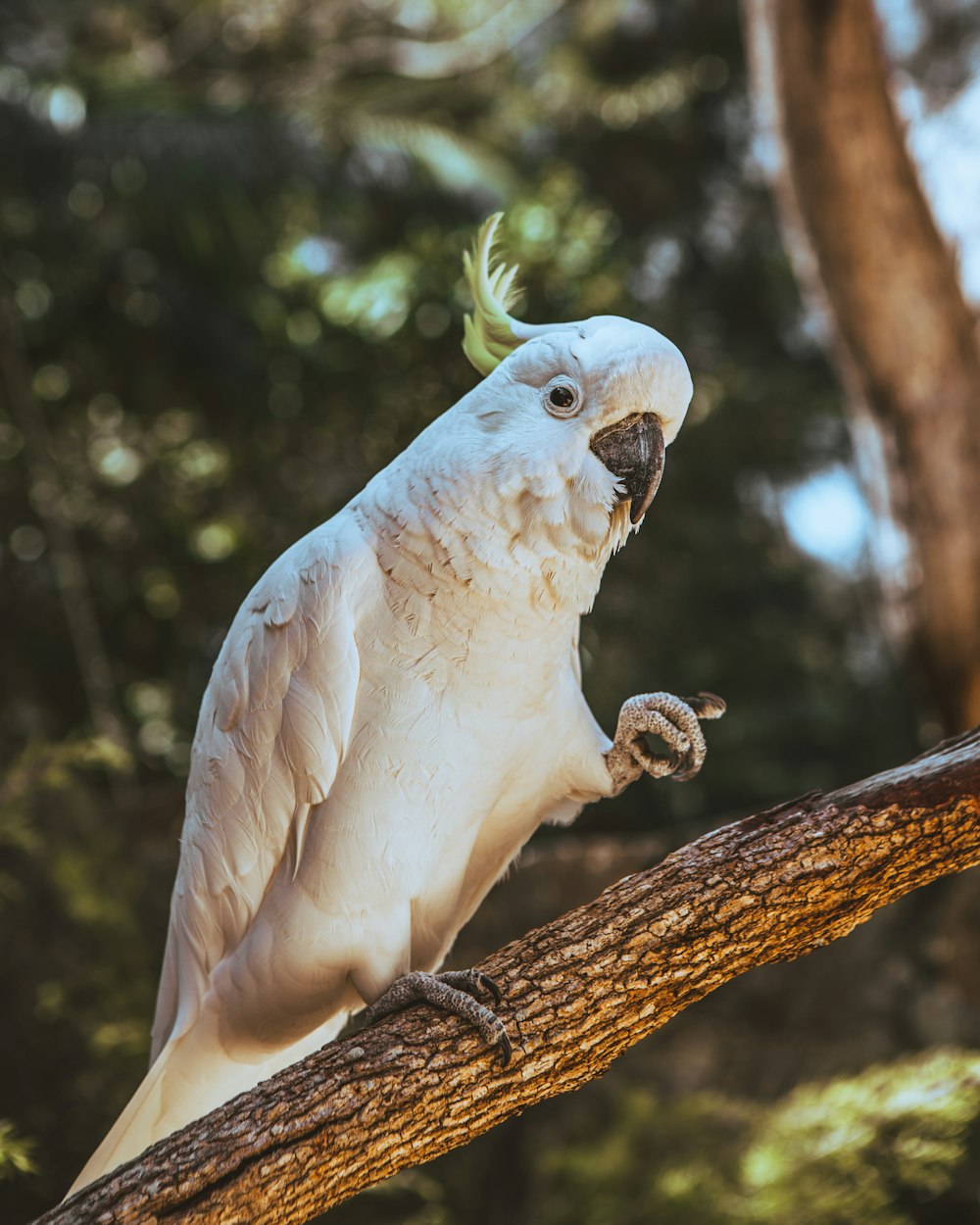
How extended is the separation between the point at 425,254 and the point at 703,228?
7.38ft

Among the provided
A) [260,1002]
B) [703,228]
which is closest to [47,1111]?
[260,1002]

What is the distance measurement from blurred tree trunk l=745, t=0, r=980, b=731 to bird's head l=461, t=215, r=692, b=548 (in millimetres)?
2046

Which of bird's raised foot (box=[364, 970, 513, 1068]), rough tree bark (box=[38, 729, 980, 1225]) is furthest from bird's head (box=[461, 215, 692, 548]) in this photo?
bird's raised foot (box=[364, 970, 513, 1068])

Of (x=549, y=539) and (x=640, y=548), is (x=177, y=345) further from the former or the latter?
(x=549, y=539)

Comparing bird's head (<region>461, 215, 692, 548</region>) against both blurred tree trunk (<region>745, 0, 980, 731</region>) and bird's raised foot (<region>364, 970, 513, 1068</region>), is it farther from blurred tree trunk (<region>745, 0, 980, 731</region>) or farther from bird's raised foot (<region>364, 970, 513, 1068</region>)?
blurred tree trunk (<region>745, 0, 980, 731</region>)

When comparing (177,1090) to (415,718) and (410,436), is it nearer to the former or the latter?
(415,718)

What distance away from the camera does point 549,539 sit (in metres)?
1.34

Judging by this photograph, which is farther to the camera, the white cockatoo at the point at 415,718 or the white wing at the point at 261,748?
Result: the white wing at the point at 261,748

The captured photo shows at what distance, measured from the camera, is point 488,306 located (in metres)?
1.45

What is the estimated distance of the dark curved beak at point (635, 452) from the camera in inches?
51.6

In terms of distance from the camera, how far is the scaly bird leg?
1.50 m

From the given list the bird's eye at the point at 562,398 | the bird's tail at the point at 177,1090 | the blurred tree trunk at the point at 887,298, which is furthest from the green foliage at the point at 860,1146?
the bird's eye at the point at 562,398

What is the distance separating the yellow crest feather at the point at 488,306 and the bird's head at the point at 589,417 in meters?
0.07

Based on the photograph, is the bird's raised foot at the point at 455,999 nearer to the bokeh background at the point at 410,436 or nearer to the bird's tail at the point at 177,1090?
the bird's tail at the point at 177,1090
